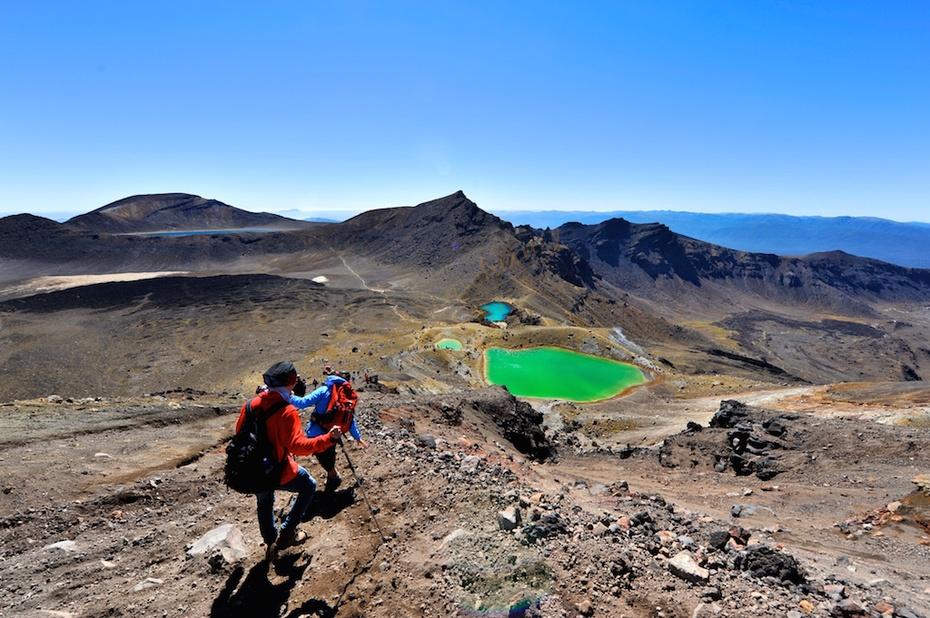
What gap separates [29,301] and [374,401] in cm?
9879

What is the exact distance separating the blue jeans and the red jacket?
261 mm

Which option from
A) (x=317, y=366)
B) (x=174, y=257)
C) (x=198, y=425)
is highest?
(x=174, y=257)

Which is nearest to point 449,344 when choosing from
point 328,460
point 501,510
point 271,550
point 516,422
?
point 516,422

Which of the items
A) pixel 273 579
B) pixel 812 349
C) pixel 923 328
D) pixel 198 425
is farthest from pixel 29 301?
pixel 923 328

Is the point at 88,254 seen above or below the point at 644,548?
above

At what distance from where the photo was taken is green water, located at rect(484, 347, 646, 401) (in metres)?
48.3

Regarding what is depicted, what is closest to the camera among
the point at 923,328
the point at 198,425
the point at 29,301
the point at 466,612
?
the point at 466,612

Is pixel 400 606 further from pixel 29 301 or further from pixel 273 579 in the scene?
pixel 29 301

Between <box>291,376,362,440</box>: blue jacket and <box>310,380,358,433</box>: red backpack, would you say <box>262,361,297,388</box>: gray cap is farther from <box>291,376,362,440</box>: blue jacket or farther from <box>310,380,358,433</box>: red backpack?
<box>310,380,358,433</box>: red backpack

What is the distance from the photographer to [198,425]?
1672 cm

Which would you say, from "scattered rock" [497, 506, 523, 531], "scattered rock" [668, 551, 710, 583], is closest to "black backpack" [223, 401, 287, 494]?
"scattered rock" [497, 506, 523, 531]

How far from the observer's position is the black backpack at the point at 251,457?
6.12m

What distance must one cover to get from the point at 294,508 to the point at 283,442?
1226mm

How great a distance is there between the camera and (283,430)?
6.31m
